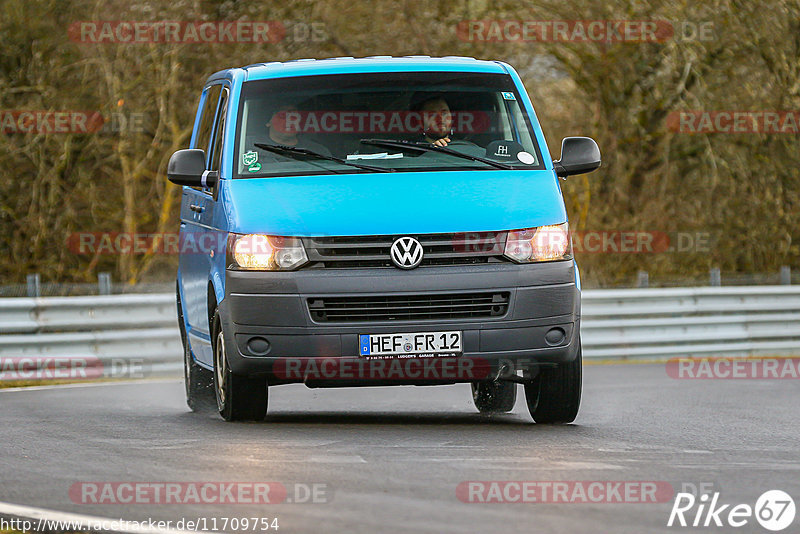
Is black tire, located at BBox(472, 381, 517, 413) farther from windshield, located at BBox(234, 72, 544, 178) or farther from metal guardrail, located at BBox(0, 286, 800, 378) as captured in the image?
metal guardrail, located at BBox(0, 286, 800, 378)

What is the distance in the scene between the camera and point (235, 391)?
988 centimetres

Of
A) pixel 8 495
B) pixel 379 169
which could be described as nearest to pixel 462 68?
pixel 379 169

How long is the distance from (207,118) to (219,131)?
A: 1.12 metres

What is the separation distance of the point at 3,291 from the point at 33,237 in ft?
23.0

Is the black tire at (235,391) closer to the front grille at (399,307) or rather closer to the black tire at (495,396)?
the front grille at (399,307)

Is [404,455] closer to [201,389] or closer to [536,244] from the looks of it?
[536,244]

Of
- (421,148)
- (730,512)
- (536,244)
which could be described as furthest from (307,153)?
(730,512)

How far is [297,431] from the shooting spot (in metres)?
9.55

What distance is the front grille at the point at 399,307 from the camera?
922cm

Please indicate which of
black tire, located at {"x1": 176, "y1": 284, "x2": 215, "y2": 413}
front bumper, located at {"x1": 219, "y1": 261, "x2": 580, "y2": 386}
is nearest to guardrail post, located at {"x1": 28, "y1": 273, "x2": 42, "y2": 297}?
black tire, located at {"x1": 176, "y1": 284, "x2": 215, "y2": 413}

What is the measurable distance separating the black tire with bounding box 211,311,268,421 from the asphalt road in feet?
0.56

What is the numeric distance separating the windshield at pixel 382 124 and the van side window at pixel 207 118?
1.04 m

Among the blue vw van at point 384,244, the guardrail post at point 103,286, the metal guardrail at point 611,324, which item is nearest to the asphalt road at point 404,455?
the blue vw van at point 384,244

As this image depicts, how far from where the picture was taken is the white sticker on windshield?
32.9 feet
